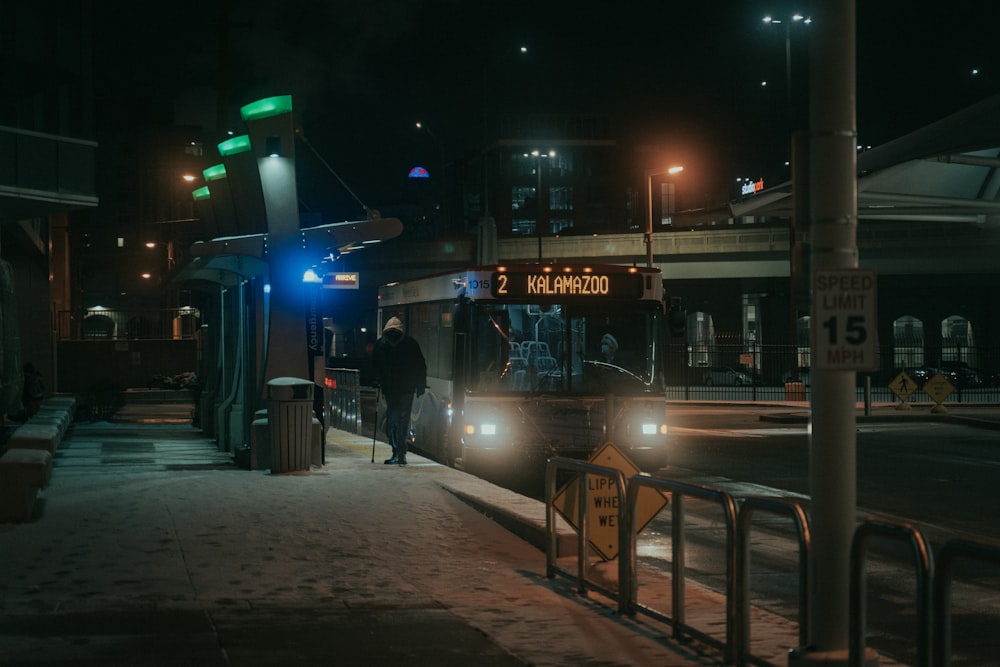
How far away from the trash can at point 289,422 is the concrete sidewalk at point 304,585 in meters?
0.70

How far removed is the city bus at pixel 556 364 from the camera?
17.1 m

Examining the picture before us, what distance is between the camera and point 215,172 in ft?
67.4

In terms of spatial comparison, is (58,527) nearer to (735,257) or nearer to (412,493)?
(412,493)

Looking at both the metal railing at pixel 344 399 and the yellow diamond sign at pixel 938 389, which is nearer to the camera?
the metal railing at pixel 344 399

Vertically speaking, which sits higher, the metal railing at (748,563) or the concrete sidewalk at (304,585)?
the metal railing at (748,563)

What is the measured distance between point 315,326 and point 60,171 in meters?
7.61

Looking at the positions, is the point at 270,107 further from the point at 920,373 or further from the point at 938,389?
the point at 920,373

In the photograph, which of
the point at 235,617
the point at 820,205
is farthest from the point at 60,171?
the point at 820,205

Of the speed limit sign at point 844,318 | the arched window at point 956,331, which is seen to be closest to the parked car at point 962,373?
the arched window at point 956,331

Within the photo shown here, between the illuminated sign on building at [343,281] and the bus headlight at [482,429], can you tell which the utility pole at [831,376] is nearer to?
the bus headlight at [482,429]

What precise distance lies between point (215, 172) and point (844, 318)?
15.8 meters

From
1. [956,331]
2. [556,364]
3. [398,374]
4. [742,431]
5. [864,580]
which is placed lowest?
[742,431]

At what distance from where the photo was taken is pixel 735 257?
2218 inches

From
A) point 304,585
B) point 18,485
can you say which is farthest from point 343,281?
point 304,585
